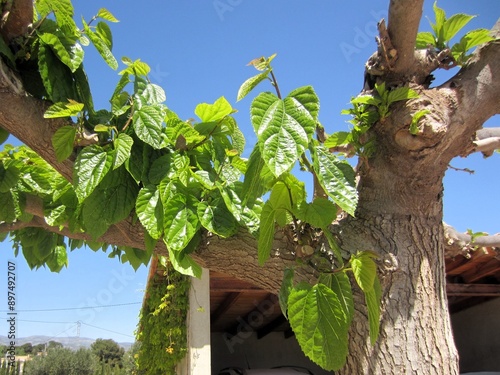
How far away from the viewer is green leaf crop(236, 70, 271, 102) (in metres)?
1.09

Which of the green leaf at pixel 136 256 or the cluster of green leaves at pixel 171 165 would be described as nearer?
the cluster of green leaves at pixel 171 165

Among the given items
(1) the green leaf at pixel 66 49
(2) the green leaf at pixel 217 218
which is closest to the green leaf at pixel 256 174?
(2) the green leaf at pixel 217 218

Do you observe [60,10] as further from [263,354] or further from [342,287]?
[263,354]

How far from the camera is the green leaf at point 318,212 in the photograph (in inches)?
44.7

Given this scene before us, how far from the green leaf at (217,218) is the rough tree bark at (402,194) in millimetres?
76

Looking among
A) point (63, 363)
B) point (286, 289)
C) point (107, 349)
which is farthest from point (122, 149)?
point (107, 349)

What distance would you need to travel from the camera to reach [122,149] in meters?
1.27

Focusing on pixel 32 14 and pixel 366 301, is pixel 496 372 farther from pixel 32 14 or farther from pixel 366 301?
pixel 32 14

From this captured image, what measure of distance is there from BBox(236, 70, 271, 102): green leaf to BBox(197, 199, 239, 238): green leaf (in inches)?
12.8

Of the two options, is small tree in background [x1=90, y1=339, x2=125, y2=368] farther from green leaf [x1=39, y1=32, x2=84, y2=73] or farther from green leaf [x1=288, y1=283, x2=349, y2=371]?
green leaf [x1=288, y1=283, x2=349, y2=371]

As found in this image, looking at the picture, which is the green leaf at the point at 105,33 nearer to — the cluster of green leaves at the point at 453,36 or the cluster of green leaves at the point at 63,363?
the cluster of green leaves at the point at 453,36

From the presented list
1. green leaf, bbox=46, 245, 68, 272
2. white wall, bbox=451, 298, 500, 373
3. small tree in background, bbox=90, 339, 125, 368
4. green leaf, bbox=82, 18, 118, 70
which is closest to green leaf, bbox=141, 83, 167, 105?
green leaf, bbox=82, 18, 118, 70

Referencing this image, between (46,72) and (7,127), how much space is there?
0.18 metres

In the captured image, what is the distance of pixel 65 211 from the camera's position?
63.0 inches
